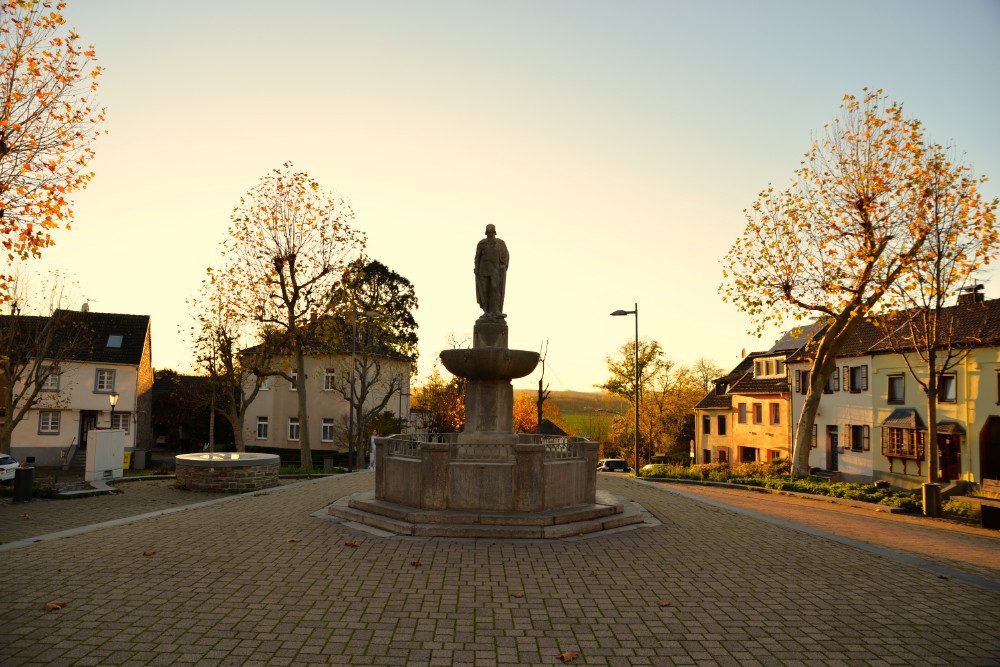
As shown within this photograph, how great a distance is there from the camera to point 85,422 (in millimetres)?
39312

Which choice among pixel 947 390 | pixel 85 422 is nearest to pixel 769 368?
pixel 947 390

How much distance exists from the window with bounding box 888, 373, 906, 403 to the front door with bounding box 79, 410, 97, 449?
46.0 m

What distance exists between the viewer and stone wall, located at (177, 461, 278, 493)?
16.3 metres

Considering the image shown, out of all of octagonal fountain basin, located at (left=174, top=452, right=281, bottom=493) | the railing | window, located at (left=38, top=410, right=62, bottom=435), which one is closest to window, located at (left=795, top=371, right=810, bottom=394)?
the railing

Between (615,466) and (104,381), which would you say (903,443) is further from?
(104,381)

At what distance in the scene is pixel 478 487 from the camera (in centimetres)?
1054

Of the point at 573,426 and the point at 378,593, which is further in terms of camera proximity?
the point at 573,426

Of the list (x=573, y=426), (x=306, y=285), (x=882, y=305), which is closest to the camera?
(x=882, y=305)

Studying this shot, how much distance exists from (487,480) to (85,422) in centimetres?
3902

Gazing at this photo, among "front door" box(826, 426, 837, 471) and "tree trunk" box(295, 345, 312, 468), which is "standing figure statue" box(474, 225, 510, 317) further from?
"front door" box(826, 426, 837, 471)

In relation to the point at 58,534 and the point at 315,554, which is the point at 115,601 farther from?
the point at 58,534

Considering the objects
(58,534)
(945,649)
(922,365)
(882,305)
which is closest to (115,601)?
(58,534)

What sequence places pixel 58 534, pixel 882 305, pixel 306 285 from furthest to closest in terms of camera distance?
pixel 306 285 → pixel 882 305 → pixel 58 534

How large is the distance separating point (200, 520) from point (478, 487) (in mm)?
5338
